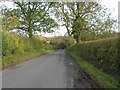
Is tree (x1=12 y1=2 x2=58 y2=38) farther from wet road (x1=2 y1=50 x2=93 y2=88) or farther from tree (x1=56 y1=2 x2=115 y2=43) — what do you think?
wet road (x1=2 y1=50 x2=93 y2=88)

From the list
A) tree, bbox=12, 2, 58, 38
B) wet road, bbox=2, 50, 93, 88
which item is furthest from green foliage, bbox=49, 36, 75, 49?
wet road, bbox=2, 50, 93, 88

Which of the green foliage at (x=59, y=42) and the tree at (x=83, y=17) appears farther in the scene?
the green foliage at (x=59, y=42)

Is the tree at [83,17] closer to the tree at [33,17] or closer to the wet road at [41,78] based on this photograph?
the tree at [33,17]

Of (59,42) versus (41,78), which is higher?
(41,78)

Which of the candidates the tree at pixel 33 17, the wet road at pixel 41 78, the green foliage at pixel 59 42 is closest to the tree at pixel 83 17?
the tree at pixel 33 17

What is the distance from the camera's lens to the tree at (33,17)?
4956cm

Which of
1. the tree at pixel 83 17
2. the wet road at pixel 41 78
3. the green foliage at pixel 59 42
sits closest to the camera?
the wet road at pixel 41 78

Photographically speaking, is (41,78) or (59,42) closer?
(41,78)

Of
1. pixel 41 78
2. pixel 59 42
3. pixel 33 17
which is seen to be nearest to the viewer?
pixel 41 78


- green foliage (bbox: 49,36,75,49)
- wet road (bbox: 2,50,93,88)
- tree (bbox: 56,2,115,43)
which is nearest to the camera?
wet road (bbox: 2,50,93,88)

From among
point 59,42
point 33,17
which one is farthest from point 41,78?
point 59,42

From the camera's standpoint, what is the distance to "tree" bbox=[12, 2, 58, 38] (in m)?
49.6

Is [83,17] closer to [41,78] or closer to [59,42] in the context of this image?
[41,78]

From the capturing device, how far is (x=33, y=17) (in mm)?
49469
